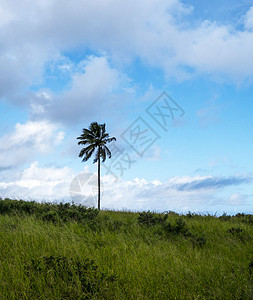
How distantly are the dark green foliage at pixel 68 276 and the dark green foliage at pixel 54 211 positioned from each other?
490cm

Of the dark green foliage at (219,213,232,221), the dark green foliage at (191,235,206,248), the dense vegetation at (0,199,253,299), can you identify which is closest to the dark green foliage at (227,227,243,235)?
the dark green foliage at (191,235,206,248)

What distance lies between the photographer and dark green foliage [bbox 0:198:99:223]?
36.6ft

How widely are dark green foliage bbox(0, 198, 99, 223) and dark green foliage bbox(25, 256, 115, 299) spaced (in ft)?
16.1

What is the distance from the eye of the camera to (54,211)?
11.5 m

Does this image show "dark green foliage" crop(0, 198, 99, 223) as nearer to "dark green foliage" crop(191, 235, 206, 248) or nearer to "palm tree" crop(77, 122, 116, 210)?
"dark green foliage" crop(191, 235, 206, 248)

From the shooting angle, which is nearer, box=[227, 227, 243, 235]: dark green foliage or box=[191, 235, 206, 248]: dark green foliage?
box=[191, 235, 206, 248]: dark green foliage

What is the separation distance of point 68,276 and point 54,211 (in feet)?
21.2

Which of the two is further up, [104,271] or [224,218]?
[224,218]

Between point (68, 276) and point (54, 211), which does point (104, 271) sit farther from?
point (54, 211)

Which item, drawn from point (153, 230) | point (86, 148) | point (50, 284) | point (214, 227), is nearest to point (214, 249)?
point (153, 230)


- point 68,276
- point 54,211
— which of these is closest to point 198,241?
point 54,211

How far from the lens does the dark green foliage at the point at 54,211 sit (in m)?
11.1

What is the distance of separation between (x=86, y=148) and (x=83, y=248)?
30398 mm

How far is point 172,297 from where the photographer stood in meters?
4.93
